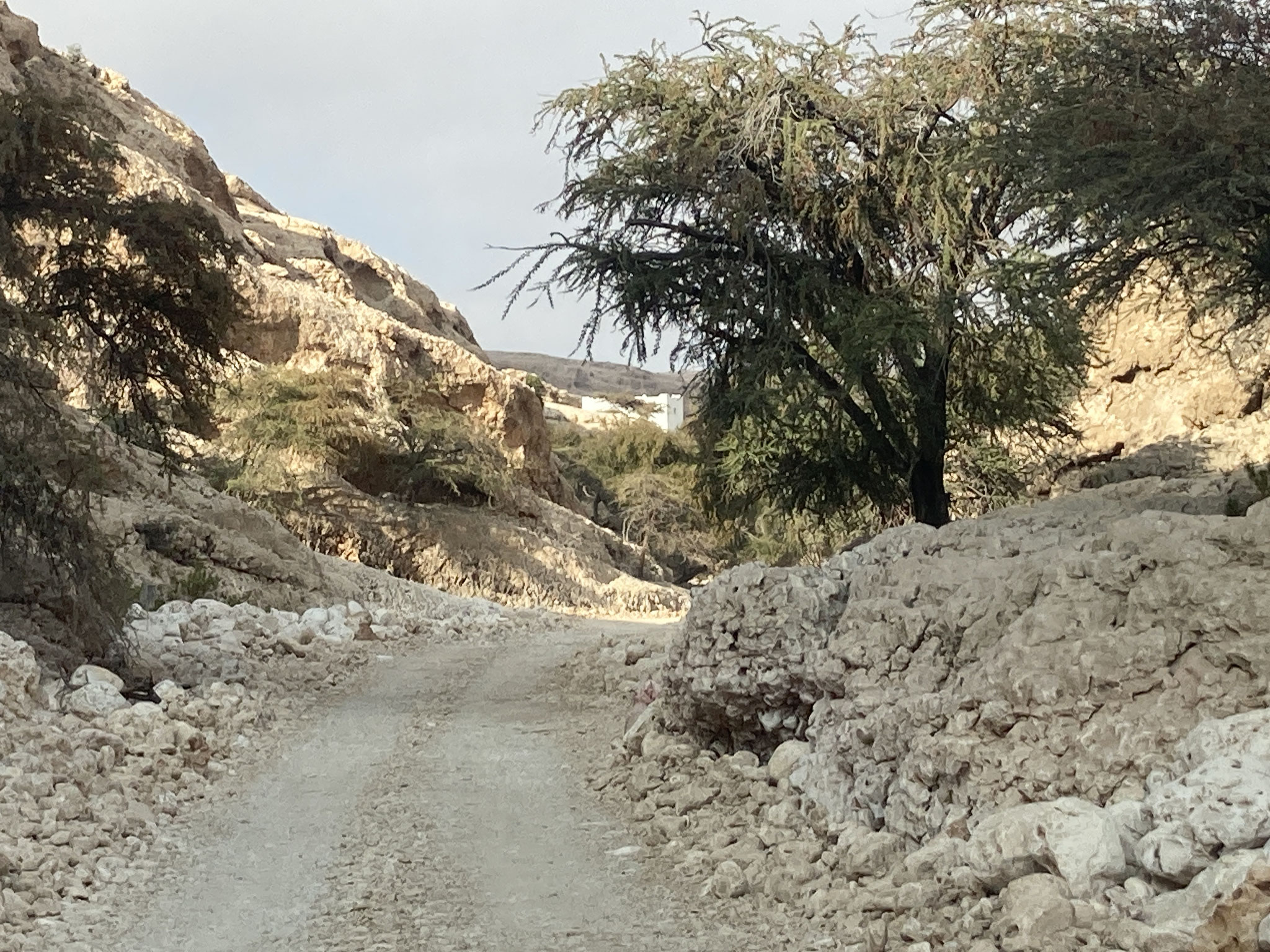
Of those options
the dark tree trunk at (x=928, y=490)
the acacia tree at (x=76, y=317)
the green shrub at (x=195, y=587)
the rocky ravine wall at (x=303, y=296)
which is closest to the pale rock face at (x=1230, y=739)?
the acacia tree at (x=76, y=317)

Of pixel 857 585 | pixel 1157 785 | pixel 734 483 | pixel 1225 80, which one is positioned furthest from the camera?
pixel 734 483

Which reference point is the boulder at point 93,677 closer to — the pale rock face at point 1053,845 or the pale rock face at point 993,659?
the pale rock face at point 993,659

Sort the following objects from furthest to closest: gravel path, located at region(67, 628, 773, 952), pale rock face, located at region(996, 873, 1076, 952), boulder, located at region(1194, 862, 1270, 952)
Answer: gravel path, located at region(67, 628, 773, 952)
pale rock face, located at region(996, 873, 1076, 952)
boulder, located at region(1194, 862, 1270, 952)

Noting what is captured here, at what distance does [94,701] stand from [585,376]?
92721mm

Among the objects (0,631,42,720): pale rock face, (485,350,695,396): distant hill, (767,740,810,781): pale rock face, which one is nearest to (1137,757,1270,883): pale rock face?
(767,740,810,781): pale rock face

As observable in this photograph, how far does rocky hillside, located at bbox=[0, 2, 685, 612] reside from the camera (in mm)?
25266

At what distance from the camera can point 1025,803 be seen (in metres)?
4.61

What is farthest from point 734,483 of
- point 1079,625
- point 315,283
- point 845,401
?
point 315,283

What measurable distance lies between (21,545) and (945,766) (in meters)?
8.17

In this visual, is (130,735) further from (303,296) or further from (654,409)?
(654,409)

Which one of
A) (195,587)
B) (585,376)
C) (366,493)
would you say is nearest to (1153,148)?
(195,587)

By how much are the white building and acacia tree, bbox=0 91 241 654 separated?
4153 centimetres

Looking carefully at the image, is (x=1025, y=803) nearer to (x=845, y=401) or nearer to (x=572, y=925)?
(x=572, y=925)

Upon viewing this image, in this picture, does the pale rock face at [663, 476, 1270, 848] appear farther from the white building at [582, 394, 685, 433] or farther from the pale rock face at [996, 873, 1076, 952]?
the white building at [582, 394, 685, 433]
